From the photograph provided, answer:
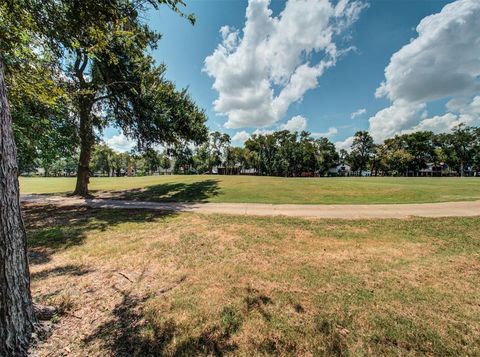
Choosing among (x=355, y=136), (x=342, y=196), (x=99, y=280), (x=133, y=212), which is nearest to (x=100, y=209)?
(x=133, y=212)

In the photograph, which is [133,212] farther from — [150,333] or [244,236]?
[150,333]

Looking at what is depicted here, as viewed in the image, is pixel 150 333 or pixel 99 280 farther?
pixel 99 280

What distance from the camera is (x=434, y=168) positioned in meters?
93.0

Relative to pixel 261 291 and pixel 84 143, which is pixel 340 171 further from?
pixel 261 291

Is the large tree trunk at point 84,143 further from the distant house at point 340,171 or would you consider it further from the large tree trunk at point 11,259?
the distant house at point 340,171

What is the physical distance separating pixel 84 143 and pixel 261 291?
18.2 metres

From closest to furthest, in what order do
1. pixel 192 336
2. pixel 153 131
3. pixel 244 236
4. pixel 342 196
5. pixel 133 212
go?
pixel 192 336 < pixel 244 236 < pixel 133 212 < pixel 342 196 < pixel 153 131

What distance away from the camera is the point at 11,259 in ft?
8.35

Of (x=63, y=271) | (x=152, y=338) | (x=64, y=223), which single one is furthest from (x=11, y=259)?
(x=64, y=223)

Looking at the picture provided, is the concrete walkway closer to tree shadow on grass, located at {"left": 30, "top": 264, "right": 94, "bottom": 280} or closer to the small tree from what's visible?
tree shadow on grass, located at {"left": 30, "top": 264, "right": 94, "bottom": 280}

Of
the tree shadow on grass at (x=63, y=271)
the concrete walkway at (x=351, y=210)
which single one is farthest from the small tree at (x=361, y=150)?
the tree shadow on grass at (x=63, y=271)

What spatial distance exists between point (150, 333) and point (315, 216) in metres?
8.31

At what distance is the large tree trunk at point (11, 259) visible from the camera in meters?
2.45

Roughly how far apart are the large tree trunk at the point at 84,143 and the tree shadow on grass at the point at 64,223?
4994mm
